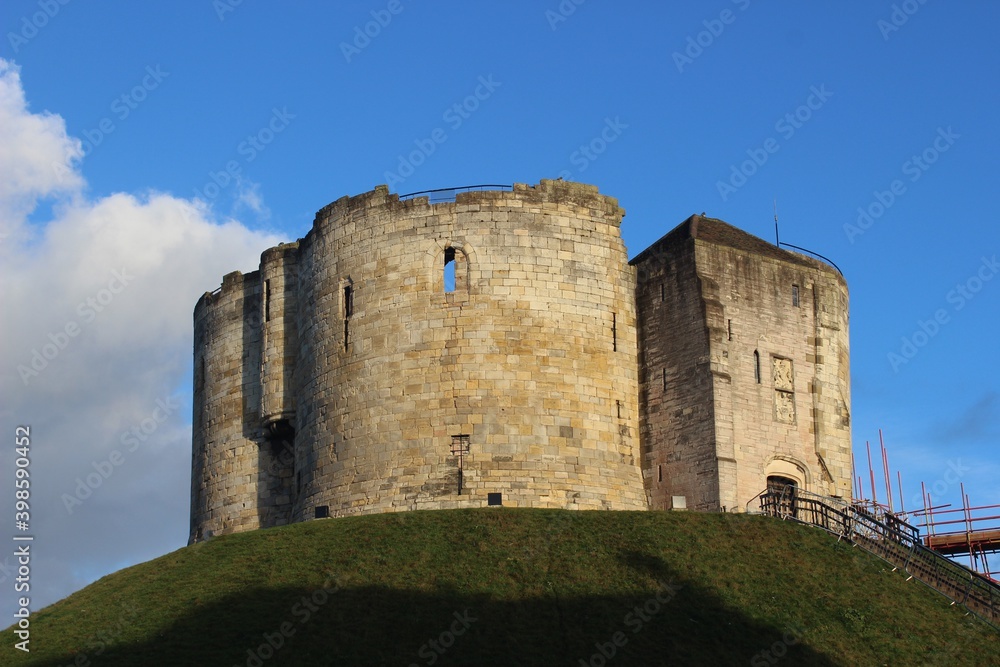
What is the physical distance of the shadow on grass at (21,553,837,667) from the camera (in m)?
31.8

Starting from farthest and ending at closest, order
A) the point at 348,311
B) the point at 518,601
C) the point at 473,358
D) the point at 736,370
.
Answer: the point at 348,311 < the point at 736,370 < the point at 473,358 < the point at 518,601

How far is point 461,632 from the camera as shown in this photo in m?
32.8

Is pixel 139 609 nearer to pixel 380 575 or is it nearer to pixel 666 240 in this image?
pixel 380 575

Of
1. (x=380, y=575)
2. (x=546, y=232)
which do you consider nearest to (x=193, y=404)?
(x=546, y=232)

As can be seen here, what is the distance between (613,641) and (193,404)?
79.7 ft

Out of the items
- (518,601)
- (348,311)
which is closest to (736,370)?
(348,311)

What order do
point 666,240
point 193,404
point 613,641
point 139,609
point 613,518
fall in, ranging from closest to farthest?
point 613,641
point 139,609
point 613,518
point 666,240
point 193,404

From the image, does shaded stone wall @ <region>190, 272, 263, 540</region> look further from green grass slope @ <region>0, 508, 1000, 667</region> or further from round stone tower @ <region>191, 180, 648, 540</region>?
green grass slope @ <region>0, 508, 1000, 667</region>

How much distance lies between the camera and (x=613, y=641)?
3250cm

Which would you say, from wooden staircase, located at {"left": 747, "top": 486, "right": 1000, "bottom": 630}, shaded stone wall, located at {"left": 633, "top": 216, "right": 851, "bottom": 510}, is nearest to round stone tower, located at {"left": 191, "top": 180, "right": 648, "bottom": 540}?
shaded stone wall, located at {"left": 633, "top": 216, "right": 851, "bottom": 510}

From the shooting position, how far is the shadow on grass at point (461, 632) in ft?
104

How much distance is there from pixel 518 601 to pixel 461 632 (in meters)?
2.08

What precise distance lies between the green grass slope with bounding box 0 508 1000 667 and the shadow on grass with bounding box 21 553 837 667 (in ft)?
0.15

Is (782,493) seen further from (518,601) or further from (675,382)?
(518,601)
